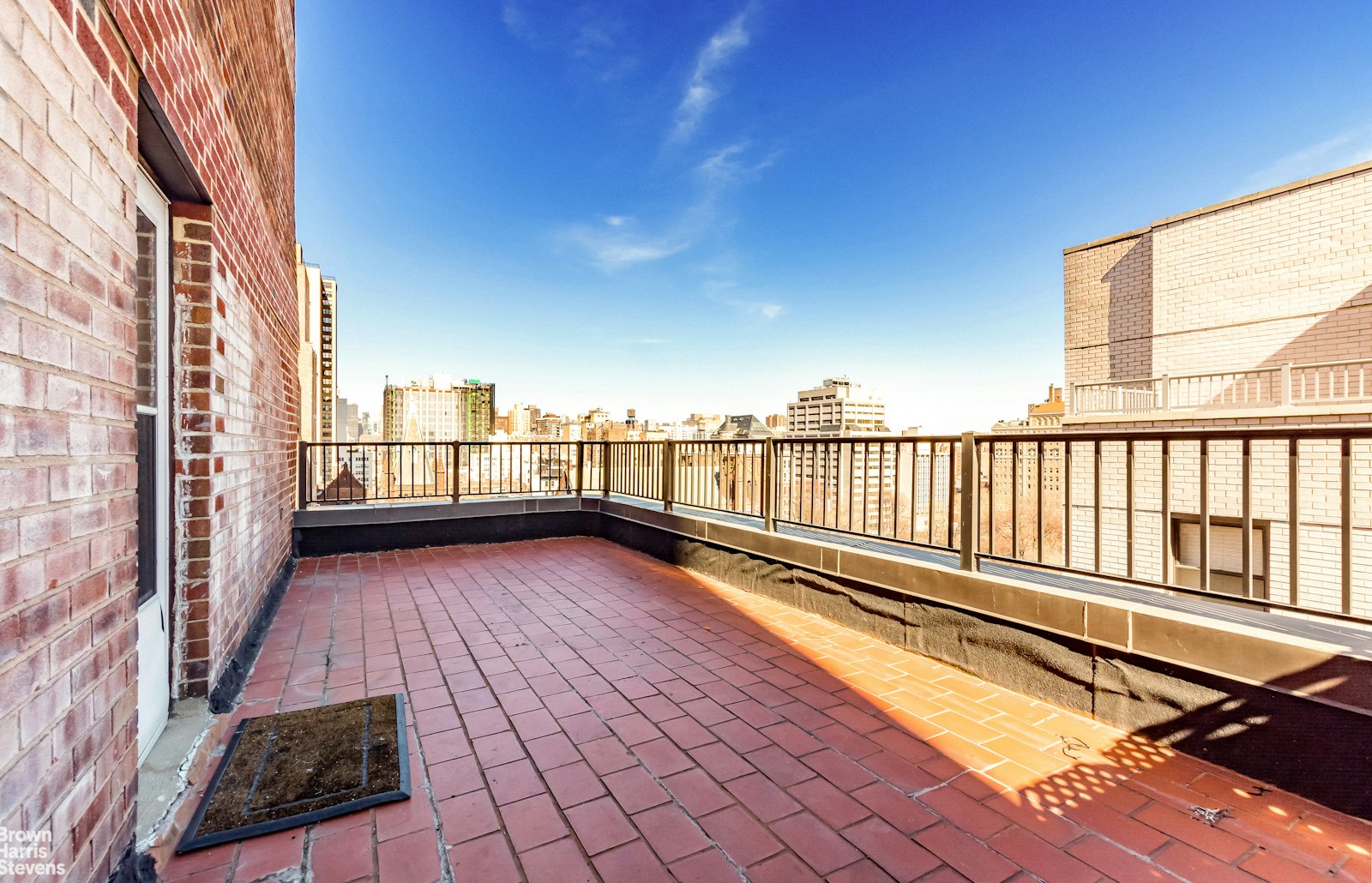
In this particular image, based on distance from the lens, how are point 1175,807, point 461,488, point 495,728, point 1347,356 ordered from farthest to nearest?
point 1347,356, point 461,488, point 495,728, point 1175,807

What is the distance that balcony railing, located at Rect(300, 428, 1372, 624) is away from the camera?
224 cm

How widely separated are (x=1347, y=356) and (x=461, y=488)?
53.1 ft

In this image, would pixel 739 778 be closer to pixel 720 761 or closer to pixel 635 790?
pixel 720 761

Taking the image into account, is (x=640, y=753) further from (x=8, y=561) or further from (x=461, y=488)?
(x=461, y=488)

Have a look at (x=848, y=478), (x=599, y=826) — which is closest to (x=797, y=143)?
(x=848, y=478)

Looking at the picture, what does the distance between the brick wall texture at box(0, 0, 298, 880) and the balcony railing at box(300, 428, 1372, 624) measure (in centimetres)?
312

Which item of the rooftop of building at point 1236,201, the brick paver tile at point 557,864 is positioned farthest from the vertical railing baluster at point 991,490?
the rooftop of building at point 1236,201

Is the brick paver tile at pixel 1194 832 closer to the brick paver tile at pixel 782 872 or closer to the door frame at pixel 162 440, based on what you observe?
the brick paver tile at pixel 782 872

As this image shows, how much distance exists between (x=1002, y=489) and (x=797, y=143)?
37.8 feet

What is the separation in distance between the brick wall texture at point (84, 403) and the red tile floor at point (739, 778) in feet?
2.06

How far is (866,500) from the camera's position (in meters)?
3.73

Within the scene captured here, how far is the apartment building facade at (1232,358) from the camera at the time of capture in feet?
26.7

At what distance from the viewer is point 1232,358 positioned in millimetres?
11531

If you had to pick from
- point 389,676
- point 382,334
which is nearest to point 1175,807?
point 389,676
